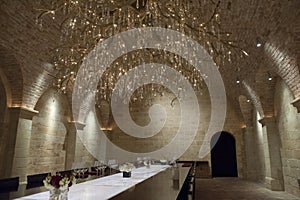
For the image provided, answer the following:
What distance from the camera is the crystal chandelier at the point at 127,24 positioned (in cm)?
338

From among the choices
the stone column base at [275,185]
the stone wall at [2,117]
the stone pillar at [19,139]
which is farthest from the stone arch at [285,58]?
the stone wall at [2,117]

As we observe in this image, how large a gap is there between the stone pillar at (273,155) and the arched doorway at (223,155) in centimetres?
391

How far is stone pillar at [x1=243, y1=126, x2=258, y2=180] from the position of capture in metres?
10.0

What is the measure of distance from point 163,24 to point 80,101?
5541 mm

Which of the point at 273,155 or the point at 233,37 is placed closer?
the point at 233,37

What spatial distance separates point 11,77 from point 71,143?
3.98m

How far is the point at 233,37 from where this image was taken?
18.9 feet

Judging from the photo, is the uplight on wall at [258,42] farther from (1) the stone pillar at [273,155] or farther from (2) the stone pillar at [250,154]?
(2) the stone pillar at [250,154]

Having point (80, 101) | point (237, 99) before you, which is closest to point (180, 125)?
point (237, 99)

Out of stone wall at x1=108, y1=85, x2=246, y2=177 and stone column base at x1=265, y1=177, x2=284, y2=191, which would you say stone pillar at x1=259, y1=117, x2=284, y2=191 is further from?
stone wall at x1=108, y1=85, x2=246, y2=177

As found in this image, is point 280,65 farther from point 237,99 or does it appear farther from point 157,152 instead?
point 157,152

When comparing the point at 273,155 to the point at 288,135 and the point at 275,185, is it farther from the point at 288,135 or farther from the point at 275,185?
the point at 288,135

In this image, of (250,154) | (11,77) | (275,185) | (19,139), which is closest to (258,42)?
(275,185)

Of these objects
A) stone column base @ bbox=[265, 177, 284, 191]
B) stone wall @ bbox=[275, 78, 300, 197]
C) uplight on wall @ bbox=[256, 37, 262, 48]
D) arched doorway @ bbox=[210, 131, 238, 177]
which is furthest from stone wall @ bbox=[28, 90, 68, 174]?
stone wall @ bbox=[275, 78, 300, 197]
